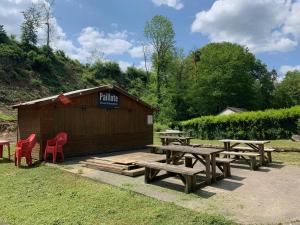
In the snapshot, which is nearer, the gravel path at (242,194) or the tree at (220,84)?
the gravel path at (242,194)

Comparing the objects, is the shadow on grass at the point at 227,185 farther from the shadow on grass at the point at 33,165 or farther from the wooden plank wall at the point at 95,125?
the wooden plank wall at the point at 95,125

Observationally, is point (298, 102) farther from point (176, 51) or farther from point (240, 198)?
point (240, 198)

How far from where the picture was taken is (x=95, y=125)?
11133 millimetres

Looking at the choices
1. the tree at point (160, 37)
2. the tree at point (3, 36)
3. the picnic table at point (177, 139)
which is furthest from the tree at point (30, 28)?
the picnic table at point (177, 139)

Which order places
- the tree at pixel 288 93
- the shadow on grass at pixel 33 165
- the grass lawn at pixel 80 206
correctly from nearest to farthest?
1. the grass lawn at pixel 80 206
2. the shadow on grass at pixel 33 165
3. the tree at pixel 288 93

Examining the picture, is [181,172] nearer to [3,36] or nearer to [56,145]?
[56,145]

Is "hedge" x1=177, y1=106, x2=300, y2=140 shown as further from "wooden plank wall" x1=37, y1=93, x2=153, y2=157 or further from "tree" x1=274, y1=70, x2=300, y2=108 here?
"tree" x1=274, y1=70, x2=300, y2=108

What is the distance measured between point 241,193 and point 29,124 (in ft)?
25.5

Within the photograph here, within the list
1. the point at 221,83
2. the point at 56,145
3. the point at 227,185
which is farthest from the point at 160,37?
the point at 227,185

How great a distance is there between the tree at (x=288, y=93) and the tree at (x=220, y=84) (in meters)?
9.60

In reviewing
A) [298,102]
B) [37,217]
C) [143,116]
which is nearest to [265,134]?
[143,116]

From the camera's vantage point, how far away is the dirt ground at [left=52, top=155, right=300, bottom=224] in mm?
4426

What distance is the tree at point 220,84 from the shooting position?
32.4m

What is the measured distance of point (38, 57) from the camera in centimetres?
3047
